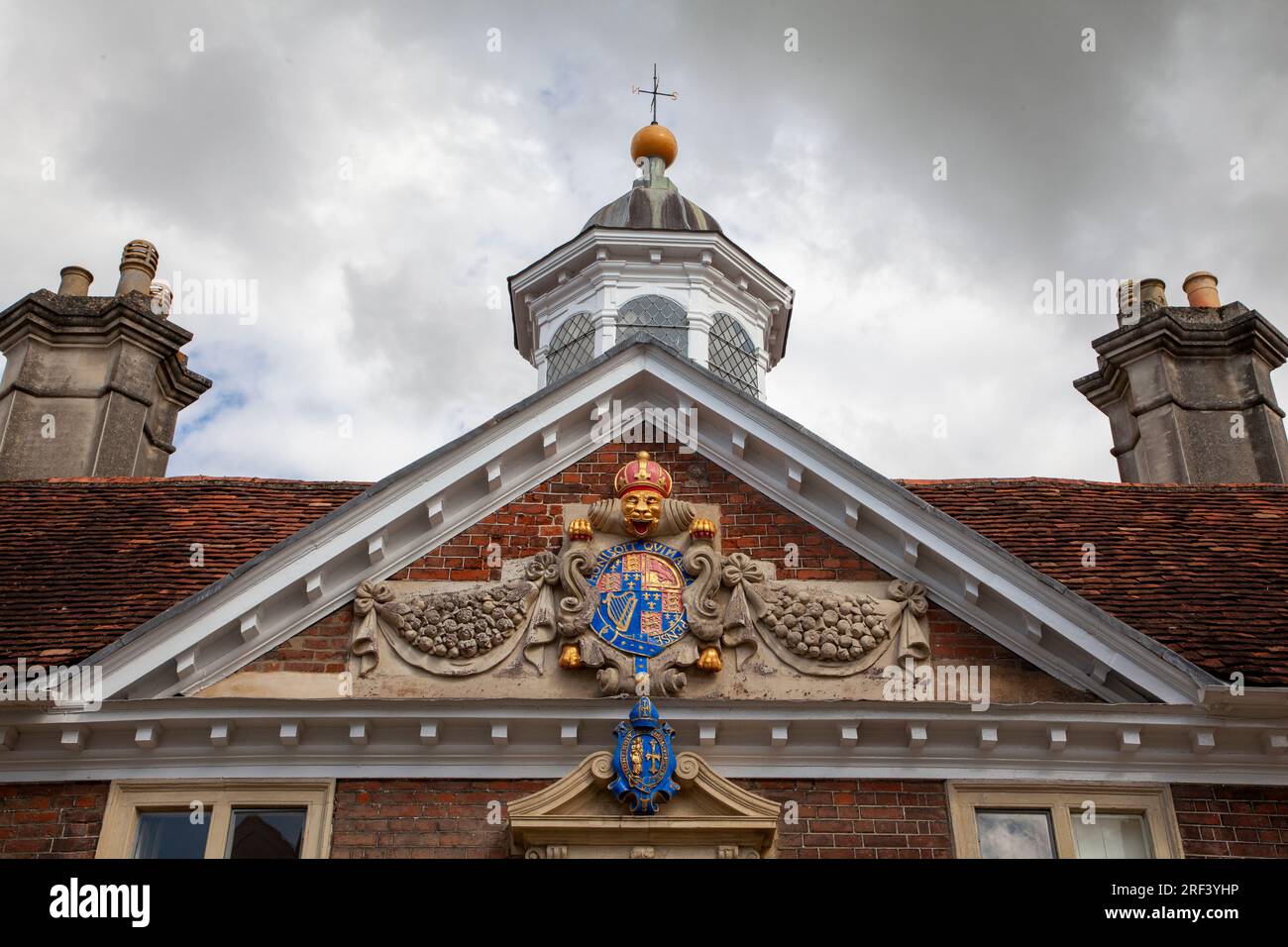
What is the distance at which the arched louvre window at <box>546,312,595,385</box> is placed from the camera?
16094 millimetres

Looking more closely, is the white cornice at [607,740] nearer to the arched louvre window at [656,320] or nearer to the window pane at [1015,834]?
the window pane at [1015,834]

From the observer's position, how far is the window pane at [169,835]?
31.8 ft

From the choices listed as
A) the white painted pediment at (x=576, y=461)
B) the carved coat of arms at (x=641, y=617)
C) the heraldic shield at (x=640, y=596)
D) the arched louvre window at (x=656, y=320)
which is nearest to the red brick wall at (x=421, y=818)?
the carved coat of arms at (x=641, y=617)

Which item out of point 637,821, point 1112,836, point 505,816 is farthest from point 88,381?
point 1112,836

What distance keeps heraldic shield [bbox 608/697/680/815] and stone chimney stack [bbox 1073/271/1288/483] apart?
8537 millimetres

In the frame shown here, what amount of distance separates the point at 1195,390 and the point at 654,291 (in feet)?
20.9

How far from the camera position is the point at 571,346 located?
1633 cm

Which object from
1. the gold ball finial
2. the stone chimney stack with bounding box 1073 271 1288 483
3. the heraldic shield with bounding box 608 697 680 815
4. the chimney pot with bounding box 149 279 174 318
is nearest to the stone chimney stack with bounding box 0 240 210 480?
the chimney pot with bounding box 149 279 174 318

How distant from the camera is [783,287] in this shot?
17.0 m

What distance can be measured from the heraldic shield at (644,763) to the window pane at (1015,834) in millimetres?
2202
